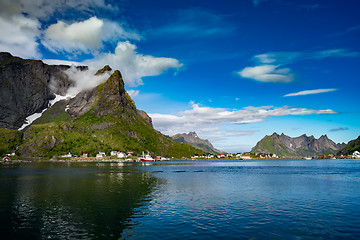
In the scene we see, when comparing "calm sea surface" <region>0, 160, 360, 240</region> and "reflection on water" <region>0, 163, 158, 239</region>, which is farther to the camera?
"reflection on water" <region>0, 163, 158, 239</region>

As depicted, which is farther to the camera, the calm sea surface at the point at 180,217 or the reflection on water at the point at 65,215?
the reflection on water at the point at 65,215

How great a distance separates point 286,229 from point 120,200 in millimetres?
33349

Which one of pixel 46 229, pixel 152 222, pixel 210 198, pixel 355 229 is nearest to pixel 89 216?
pixel 46 229

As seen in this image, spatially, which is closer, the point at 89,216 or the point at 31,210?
the point at 89,216

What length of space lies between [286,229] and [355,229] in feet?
30.2

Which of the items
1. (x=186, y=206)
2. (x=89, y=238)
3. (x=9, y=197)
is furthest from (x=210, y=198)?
(x=9, y=197)

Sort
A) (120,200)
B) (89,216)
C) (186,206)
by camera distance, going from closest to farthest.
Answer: (89,216) → (186,206) → (120,200)

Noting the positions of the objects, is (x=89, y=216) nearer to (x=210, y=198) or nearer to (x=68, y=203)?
(x=68, y=203)

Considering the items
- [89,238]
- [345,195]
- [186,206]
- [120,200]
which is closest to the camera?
[89,238]

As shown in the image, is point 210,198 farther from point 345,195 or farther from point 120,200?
point 345,195

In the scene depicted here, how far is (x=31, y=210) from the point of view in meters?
41.3

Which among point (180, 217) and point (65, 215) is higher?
point (65, 215)

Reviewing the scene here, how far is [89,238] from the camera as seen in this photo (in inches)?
1075

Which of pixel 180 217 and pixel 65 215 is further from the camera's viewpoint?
pixel 65 215
